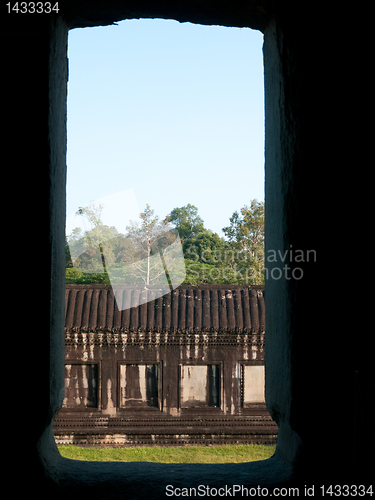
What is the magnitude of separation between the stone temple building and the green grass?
12cm

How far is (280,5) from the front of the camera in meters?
1.12

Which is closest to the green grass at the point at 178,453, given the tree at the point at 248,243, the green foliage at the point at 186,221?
the tree at the point at 248,243

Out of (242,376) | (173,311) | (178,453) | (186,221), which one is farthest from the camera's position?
(186,221)

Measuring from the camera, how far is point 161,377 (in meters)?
6.88

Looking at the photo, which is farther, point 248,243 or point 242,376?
point 248,243

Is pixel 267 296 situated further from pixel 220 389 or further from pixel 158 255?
pixel 158 255

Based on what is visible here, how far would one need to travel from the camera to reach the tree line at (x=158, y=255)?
1625cm

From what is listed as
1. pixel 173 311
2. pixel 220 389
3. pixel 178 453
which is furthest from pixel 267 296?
pixel 178 453

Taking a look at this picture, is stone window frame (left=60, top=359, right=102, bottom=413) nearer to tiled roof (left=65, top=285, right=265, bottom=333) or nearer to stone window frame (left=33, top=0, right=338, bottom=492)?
tiled roof (left=65, top=285, right=265, bottom=333)

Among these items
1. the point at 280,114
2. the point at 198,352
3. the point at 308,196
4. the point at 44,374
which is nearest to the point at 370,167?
the point at 308,196

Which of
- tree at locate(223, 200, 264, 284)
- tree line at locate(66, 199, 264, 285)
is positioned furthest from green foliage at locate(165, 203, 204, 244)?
tree at locate(223, 200, 264, 284)

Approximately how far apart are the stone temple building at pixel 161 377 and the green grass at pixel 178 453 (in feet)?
0.40

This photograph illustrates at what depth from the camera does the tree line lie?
16.2m

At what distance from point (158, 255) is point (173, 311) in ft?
43.9
